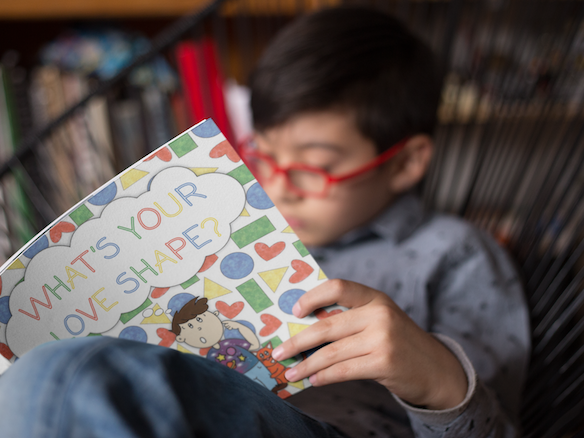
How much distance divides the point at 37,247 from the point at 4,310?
0.17ft

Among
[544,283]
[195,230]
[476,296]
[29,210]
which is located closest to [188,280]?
[195,230]

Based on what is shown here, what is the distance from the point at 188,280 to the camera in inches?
13.4

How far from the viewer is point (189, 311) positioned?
35cm

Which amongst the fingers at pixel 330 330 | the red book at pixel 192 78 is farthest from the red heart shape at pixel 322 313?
the red book at pixel 192 78

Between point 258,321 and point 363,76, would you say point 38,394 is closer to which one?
point 258,321

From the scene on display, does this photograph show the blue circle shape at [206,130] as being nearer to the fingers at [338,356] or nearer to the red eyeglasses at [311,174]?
the fingers at [338,356]

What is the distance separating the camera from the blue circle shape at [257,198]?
322 mm

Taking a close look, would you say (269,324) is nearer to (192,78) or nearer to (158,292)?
(158,292)

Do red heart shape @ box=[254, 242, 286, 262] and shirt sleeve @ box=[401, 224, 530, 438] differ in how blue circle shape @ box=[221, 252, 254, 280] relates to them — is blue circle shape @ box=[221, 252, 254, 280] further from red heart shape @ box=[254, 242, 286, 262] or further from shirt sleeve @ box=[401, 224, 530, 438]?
shirt sleeve @ box=[401, 224, 530, 438]

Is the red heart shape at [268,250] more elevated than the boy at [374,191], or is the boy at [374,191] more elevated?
the red heart shape at [268,250]

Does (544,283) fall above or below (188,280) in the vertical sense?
below

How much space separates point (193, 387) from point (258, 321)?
0.10 m

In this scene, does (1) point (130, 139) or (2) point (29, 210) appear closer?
(2) point (29, 210)

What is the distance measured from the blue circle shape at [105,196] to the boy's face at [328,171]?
14.4 inches
